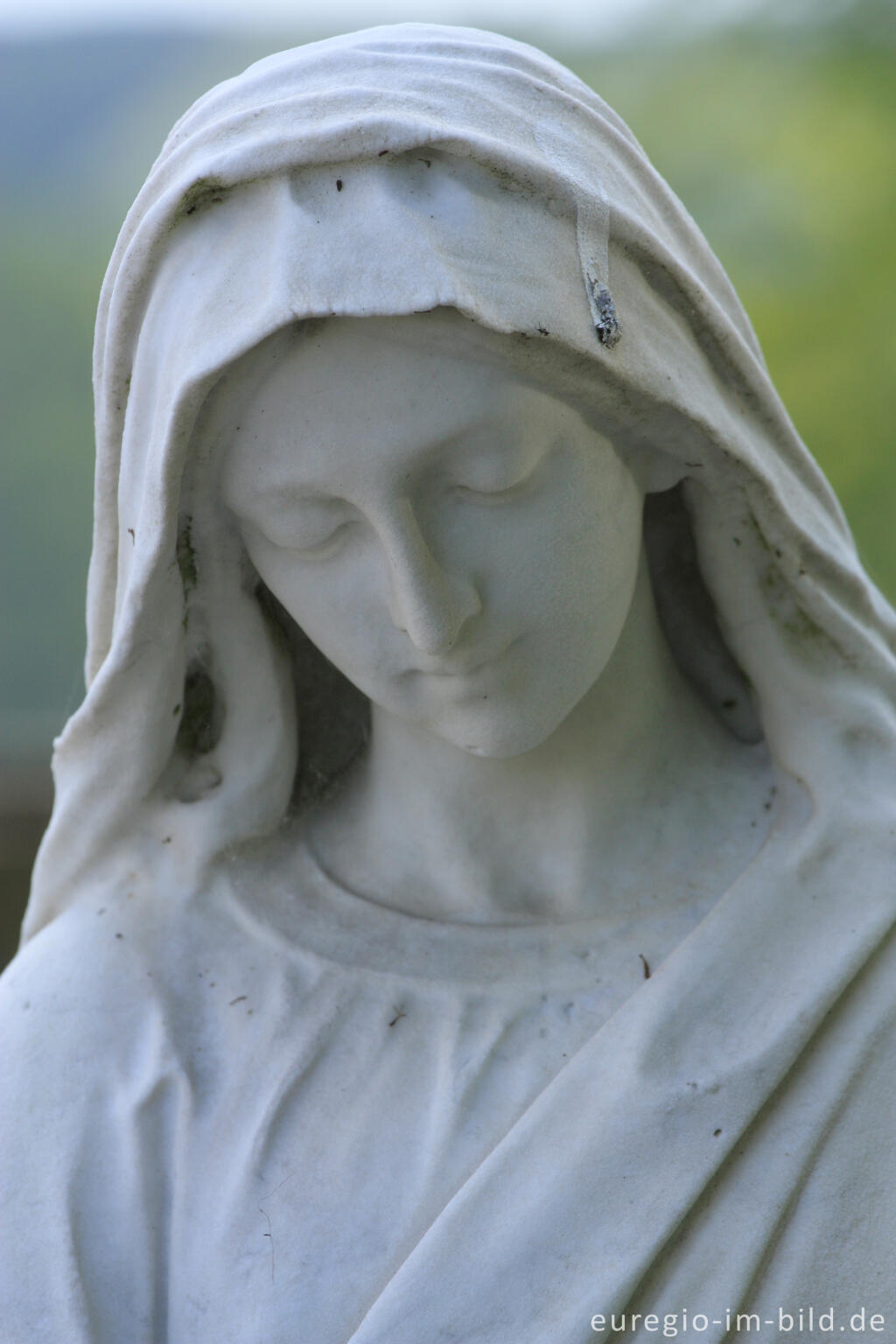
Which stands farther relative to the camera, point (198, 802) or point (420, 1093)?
point (198, 802)

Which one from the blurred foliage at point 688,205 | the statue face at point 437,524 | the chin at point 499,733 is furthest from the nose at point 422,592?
the blurred foliage at point 688,205

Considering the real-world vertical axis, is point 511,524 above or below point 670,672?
above

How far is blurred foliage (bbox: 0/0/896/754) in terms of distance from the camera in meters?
4.67

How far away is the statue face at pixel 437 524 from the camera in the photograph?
1373 mm

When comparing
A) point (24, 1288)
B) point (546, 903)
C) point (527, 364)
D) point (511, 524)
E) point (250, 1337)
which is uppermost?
point (527, 364)

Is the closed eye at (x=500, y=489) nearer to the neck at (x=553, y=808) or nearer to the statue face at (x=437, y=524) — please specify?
the statue face at (x=437, y=524)

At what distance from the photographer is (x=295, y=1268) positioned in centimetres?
146

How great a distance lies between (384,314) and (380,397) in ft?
0.25

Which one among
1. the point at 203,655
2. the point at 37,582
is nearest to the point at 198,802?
the point at 203,655

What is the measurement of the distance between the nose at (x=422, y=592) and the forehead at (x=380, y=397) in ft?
0.19

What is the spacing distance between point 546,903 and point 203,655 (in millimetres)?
463

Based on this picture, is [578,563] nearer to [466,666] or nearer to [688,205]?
[466,666]

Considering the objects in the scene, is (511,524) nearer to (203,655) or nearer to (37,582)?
(203,655)

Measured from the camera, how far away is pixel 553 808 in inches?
68.0
